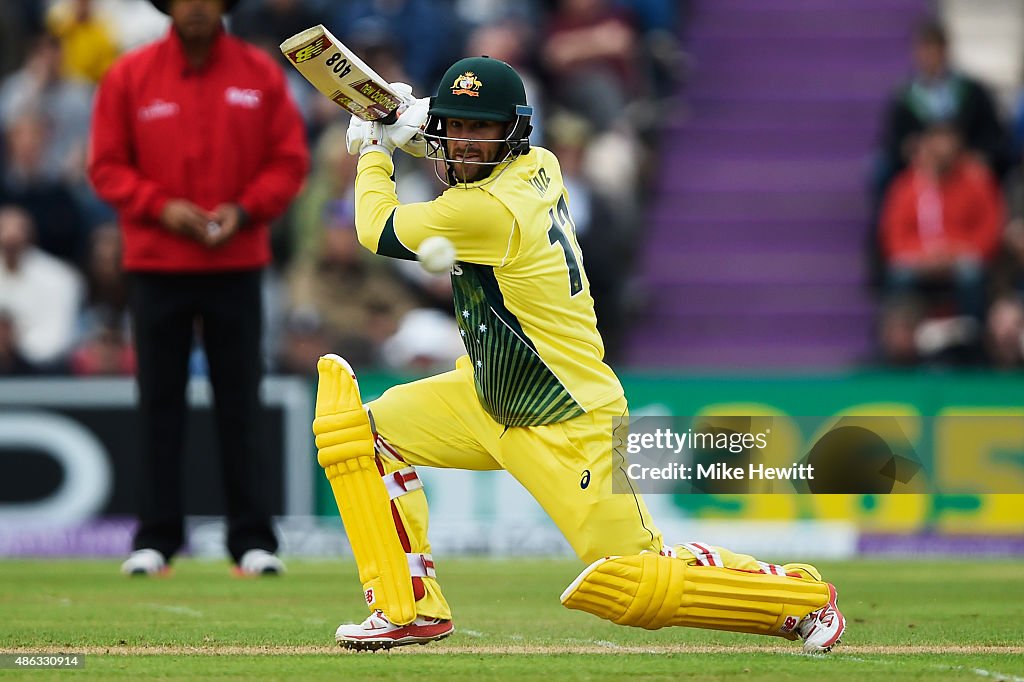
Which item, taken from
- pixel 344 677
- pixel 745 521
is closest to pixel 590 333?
pixel 344 677

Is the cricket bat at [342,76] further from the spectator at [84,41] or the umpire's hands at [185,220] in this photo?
the spectator at [84,41]

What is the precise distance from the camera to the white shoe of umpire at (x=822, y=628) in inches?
236

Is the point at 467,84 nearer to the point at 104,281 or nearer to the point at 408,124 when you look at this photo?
the point at 408,124

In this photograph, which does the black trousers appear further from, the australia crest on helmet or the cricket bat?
the australia crest on helmet

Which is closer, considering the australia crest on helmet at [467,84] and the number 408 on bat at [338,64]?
the australia crest on helmet at [467,84]

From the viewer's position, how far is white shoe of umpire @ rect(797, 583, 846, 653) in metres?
6.00

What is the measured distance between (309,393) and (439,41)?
3.98 meters

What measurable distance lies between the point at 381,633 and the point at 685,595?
1028 millimetres

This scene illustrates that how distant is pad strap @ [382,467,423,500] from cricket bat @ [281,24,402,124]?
1.18 m

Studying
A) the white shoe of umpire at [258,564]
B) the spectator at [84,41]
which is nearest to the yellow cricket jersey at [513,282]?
the white shoe of umpire at [258,564]

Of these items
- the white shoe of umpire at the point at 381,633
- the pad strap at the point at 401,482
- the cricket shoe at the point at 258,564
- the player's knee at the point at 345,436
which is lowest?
the cricket shoe at the point at 258,564

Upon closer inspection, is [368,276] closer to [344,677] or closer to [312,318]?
[312,318]

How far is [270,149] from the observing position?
8727 millimetres

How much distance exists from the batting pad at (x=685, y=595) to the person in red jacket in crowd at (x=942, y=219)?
23.0 feet
